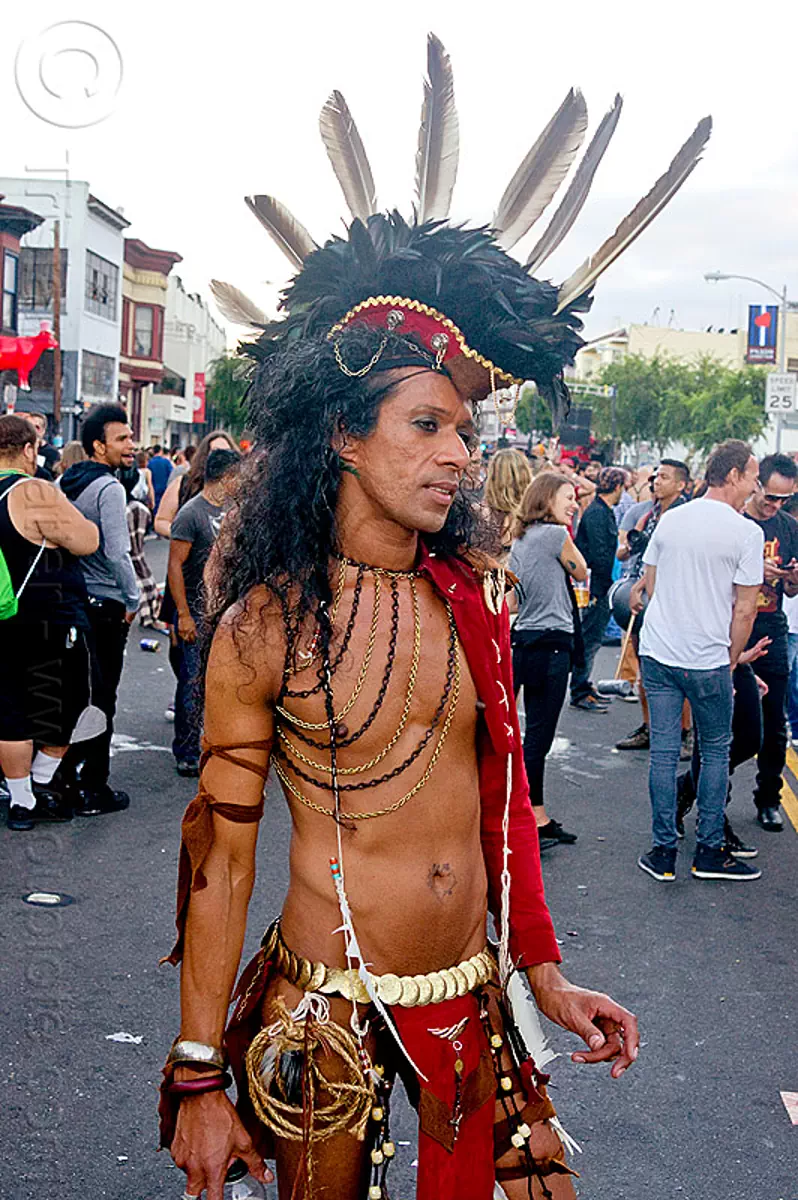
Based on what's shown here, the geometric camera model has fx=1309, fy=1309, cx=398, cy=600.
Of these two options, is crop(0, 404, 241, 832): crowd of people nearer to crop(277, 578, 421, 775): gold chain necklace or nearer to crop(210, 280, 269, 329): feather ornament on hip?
crop(210, 280, 269, 329): feather ornament on hip

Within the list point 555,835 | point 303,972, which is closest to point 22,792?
point 555,835

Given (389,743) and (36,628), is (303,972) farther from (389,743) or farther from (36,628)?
(36,628)

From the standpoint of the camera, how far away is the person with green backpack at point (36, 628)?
21.9 feet

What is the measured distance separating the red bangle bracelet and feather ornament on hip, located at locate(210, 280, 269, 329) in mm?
1588

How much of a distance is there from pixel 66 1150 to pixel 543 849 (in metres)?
3.68

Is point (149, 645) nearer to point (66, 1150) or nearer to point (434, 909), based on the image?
point (66, 1150)

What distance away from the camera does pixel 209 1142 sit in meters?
2.29

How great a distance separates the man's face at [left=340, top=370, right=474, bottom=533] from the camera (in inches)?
100

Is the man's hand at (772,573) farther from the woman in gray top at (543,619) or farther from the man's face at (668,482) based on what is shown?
the man's face at (668,482)

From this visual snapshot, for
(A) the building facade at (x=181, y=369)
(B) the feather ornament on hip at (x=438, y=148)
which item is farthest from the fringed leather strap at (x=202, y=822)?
(A) the building facade at (x=181, y=369)

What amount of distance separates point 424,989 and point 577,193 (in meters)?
1.61

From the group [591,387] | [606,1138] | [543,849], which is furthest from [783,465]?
[591,387]

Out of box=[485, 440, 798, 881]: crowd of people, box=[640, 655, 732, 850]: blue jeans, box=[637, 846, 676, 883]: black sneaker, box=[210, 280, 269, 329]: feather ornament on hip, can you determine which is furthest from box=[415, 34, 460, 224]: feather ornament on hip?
box=[637, 846, 676, 883]: black sneaker

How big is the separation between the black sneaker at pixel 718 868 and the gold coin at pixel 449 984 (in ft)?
14.4
